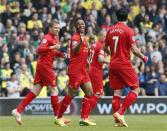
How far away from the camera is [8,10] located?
30.2 meters

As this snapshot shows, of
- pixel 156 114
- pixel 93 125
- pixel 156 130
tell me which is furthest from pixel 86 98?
pixel 156 114

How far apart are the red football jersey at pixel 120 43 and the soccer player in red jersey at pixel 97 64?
172cm

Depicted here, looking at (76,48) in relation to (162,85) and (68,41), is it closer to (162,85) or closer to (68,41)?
(162,85)

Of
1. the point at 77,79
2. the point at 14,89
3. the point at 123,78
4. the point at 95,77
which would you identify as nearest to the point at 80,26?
the point at 77,79

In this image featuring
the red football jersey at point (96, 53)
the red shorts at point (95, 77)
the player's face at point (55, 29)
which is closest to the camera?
the player's face at point (55, 29)

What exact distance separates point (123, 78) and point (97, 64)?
8.76 feet

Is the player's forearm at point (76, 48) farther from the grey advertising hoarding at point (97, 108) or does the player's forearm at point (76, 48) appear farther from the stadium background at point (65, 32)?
the stadium background at point (65, 32)

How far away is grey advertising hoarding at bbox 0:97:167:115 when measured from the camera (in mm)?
25078

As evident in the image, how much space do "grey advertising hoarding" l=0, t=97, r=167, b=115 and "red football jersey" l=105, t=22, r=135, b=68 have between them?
7.17m

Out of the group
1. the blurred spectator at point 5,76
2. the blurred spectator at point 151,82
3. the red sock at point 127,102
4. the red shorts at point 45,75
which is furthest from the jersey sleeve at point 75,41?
the blurred spectator at point 151,82

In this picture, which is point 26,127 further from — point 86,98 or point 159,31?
point 159,31

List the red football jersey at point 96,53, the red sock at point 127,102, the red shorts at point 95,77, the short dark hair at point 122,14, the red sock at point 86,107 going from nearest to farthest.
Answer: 1. the red sock at point 127,102
2. the short dark hair at point 122,14
3. the red sock at point 86,107
4. the red football jersey at point 96,53
5. the red shorts at point 95,77

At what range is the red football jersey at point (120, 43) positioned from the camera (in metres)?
17.9

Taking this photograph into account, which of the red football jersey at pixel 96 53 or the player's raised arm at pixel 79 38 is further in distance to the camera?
the red football jersey at pixel 96 53
